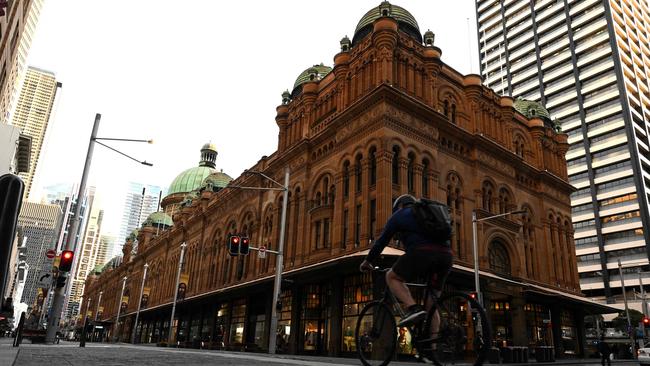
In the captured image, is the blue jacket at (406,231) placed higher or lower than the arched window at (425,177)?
lower

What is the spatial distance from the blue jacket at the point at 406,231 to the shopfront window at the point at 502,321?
99.7 ft

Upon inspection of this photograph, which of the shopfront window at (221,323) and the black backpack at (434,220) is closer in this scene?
the black backpack at (434,220)

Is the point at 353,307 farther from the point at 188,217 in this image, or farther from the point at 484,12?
the point at 484,12

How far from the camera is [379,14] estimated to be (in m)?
36.6

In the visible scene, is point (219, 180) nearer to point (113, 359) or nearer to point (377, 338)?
point (113, 359)

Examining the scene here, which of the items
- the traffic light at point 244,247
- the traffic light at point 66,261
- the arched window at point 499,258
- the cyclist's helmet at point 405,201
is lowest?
the cyclist's helmet at point 405,201

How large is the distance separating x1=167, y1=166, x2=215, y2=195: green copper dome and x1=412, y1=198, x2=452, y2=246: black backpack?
8595 centimetres

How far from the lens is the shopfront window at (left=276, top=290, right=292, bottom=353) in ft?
109

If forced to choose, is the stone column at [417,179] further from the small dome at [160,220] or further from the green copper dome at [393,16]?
the small dome at [160,220]

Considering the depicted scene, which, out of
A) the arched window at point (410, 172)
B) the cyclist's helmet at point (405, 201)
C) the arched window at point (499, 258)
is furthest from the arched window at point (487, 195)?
the cyclist's helmet at point (405, 201)

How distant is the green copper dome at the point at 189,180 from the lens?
88669mm

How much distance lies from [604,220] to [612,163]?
413 inches

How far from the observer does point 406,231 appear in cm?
531

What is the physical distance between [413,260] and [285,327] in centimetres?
3087
